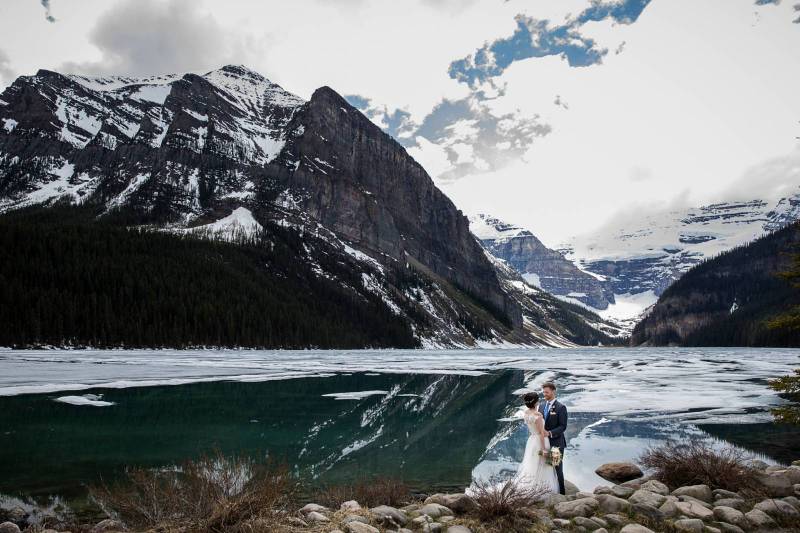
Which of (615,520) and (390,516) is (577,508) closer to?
(615,520)

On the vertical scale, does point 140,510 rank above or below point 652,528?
above

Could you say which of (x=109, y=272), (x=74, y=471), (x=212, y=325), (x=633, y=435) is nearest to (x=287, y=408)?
(x=74, y=471)

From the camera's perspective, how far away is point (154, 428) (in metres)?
22.4

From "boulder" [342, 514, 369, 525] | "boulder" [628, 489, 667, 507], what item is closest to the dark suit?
"boulder" [628, 489, 667, 507]

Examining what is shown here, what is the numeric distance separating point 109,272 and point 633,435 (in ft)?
394

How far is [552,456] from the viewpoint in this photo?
11633 millimetres

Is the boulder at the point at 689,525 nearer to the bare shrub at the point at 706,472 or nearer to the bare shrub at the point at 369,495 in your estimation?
the bare shrub at the point at 706,472

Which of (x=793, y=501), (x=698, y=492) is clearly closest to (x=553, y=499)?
(x=698, y=492)

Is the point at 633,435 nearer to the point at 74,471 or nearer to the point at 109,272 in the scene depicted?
the point at 74,471

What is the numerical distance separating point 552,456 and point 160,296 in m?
118

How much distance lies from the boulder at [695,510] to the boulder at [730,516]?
123mm

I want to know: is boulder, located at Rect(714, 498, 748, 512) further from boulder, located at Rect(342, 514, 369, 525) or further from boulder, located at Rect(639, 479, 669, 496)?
boulder, located at Rect(342, 514, 369, 525)

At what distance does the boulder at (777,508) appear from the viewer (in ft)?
32.7

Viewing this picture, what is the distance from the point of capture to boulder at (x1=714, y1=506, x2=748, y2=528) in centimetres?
962
